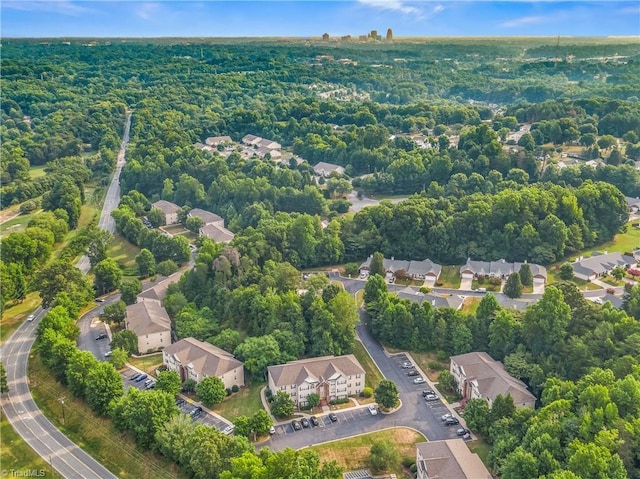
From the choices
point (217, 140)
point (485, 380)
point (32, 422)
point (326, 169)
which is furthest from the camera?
point (217, 140)

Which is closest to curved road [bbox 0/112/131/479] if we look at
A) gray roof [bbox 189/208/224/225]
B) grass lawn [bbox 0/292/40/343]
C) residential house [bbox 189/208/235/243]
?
grass lawn [bbox 0/292/40/343]

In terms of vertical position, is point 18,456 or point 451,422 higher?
point 451,422

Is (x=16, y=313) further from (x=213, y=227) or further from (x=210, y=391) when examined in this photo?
(x=210, y=391)

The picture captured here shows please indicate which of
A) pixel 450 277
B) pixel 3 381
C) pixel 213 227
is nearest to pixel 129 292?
pixel 3 381

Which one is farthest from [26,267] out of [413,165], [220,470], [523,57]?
[523,57]

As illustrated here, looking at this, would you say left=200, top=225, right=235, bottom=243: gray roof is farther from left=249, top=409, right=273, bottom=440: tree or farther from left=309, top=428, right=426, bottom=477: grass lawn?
left=309, top=428, right=426, bottom=477: grass lawn

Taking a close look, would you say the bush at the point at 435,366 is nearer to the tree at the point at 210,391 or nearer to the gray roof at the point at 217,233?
the tree at the point at 210,391
